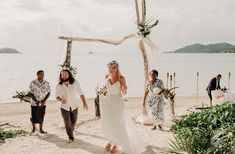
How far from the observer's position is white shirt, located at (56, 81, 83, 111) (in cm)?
1049

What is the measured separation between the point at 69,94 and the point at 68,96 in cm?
7

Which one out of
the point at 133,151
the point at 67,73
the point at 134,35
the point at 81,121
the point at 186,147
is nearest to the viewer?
the point at 186,147

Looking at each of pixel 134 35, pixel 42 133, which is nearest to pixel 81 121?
pixel 42 133

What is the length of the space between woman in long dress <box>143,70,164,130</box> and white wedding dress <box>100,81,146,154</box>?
116 inches

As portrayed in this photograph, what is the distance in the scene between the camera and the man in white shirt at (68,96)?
10.4 m

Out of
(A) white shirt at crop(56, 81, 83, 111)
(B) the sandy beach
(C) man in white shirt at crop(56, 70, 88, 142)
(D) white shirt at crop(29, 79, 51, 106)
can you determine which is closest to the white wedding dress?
(B) the sandy beach

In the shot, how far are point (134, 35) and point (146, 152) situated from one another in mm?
4582

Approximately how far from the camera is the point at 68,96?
34.5ft

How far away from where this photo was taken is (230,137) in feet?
21.9

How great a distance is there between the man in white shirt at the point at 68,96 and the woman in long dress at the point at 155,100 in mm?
2511

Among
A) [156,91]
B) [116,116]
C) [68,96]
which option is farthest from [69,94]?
[156,91]

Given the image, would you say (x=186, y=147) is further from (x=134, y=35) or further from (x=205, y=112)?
(x=134, y=35)

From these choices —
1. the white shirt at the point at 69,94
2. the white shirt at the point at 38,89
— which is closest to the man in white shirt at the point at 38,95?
the white shirt at the point at 38,89

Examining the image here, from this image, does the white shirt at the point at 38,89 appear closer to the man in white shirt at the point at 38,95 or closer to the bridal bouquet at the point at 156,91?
the man in white shirt at the point at 38,95
